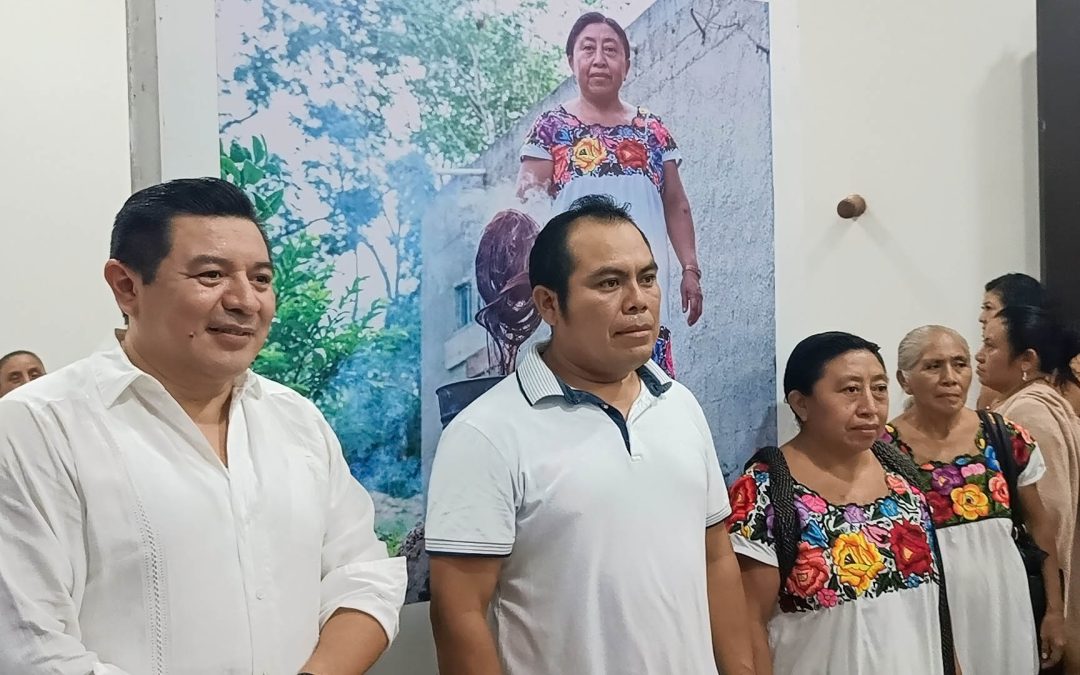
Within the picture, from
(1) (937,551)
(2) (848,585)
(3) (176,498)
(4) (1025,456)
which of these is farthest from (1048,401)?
(3) (176,498)

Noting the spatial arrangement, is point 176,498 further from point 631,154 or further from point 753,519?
point 631,154

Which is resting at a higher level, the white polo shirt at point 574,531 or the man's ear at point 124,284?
the man's ear at point 124,284

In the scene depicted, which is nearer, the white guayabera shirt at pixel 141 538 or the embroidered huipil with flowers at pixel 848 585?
the white guayabera shirt at pixel 141 538

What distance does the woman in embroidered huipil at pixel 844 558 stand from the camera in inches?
83.2

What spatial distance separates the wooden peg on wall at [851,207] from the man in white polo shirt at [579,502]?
1359 mm

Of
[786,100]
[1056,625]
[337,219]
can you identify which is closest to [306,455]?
[337,219]

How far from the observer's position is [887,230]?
315cm

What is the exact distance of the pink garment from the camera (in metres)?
2.66

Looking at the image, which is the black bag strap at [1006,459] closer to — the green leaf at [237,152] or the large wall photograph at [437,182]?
the large wall photograph at [437,182]

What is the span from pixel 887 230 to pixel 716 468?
1450 millimetres

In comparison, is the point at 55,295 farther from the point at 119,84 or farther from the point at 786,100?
the point at 786,100

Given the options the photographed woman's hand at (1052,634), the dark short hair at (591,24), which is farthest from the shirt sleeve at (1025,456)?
the dark short hair at (591,24)

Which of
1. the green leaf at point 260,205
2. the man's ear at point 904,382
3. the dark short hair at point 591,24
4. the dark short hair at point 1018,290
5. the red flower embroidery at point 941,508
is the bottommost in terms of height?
the red flower embroidery at point 941,508

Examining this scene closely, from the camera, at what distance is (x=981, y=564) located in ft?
7.89
